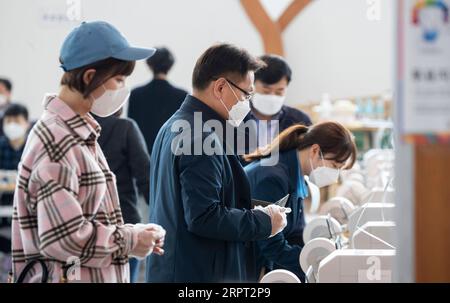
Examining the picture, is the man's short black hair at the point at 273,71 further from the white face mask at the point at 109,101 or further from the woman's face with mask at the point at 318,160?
the white face mask at the point at 109,101

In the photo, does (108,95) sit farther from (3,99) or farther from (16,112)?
(3,99)

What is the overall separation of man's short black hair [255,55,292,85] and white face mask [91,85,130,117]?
1750 mm

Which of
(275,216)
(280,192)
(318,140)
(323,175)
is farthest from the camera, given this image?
(323,175)

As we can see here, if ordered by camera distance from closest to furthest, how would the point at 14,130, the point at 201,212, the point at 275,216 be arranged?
the point at 201,212 → the point at 275,216 → the point at 14,130

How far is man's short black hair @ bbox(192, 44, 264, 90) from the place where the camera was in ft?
8.46

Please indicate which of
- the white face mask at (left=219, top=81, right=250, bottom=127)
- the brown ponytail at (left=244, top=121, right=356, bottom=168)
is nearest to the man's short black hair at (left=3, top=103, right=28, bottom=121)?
the brown ponytail at (left=244, top=121, right=356, bottom=168)

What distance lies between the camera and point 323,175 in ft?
10.7

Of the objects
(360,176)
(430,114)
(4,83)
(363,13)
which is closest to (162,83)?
(360,176)

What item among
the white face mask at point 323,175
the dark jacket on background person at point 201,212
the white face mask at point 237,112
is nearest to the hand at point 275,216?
the dark jacket on background person at point 201,212

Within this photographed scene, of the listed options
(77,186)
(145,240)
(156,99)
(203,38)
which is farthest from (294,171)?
(203,38)

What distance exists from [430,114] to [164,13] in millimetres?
6786

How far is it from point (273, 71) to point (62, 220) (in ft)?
7.01

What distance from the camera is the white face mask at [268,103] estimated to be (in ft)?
12.9

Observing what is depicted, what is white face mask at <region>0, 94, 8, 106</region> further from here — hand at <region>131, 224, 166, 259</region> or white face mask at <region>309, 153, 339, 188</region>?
hand at <region>131, 224, 166, 259</region>
